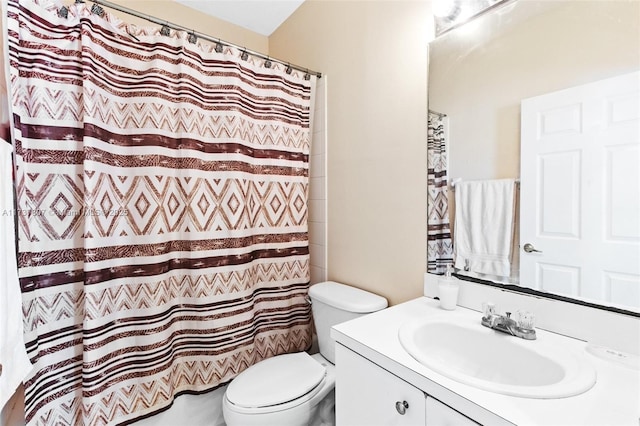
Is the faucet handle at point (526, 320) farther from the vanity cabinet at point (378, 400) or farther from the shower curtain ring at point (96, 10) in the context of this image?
the shower curtain ring at point (96, 10)

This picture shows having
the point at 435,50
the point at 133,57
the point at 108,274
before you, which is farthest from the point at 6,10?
the point at 435,50

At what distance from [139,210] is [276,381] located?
3.21 ft

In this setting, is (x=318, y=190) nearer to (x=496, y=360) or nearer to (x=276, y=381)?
(x=276, y=381)

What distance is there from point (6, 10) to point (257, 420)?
1.75 m

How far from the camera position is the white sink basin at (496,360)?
2.10 feet

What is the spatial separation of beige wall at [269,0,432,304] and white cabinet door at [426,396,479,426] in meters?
0.63

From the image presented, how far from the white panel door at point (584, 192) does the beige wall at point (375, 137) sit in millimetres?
398

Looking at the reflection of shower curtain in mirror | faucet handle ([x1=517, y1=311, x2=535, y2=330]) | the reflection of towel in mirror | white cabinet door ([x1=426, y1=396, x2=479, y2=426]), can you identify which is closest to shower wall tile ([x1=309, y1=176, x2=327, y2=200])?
the reflection of shower curtain in mirror

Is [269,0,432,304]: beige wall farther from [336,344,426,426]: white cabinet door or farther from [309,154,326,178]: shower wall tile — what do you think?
[336,344,426,426]: white cabinet door

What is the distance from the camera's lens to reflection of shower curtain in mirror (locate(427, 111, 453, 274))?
1.20 meters

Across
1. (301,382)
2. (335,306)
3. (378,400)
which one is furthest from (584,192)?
(301,382)

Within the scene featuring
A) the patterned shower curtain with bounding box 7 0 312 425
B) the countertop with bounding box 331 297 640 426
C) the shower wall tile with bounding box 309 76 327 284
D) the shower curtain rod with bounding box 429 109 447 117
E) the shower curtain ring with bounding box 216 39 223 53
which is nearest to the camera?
the countertop with bounding box 331 297 640 426

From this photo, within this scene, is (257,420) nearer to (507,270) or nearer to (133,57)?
(507,270)

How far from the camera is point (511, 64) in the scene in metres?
1.00
